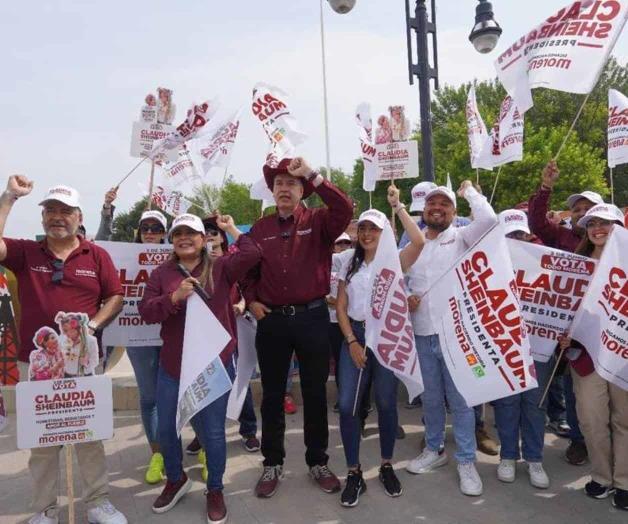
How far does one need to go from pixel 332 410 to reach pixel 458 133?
67.4 feet

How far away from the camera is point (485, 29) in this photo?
7.24 metres

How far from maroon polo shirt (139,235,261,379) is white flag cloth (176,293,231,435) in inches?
4.3

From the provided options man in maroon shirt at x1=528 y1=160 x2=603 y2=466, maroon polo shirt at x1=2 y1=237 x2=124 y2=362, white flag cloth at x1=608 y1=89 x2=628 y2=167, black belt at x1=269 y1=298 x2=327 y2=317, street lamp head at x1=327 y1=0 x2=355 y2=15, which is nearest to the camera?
A: maroon polo shirt at x1=2 y1=237 x2=124 y2=362

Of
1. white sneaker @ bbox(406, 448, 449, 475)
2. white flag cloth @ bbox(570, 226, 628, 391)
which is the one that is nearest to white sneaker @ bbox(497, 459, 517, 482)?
white sneaker @ bbox(406, 448, 449, 475)

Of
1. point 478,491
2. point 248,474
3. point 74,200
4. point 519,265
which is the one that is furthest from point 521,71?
point 248,474

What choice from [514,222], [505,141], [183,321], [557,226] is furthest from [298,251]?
[505,141]

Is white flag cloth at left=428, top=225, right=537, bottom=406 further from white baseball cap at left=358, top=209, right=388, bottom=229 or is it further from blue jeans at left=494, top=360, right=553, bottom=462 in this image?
white baseball cap at left=358, top=209, right=388, bottom=229

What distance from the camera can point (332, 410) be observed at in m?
5.43

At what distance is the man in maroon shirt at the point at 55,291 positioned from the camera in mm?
3168

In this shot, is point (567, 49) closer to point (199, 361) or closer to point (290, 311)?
point (290, 311)

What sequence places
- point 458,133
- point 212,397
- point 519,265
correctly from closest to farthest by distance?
point 212,397, point 519,265, point 458,133

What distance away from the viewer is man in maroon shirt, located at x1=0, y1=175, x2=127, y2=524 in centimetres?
317

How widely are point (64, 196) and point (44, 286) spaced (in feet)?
1.95

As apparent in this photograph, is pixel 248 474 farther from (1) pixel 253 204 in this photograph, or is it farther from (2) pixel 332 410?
(1) pixel 253 204
